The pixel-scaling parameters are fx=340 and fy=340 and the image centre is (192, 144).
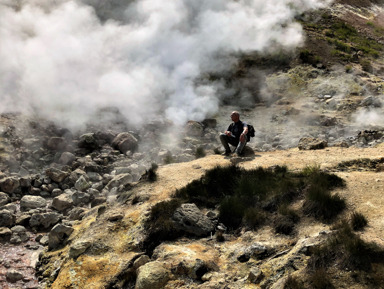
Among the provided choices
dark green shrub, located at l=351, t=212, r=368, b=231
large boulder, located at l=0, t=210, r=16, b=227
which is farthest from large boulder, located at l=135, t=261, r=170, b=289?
large boulder, located at l=0, t=210, r=16, b=227

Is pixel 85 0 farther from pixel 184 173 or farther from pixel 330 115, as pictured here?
pixel 184 173

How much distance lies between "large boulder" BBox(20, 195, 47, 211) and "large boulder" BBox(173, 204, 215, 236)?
3924 millimetres

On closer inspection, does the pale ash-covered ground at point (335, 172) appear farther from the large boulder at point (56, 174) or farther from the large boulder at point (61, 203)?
the large boulder at point (56, 174)

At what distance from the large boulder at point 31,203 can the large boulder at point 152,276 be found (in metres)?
4.35

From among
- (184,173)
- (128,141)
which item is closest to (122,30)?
(128,141)

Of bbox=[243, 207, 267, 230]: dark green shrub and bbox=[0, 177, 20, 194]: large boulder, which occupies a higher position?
bbox=[243, 207, 267, 230]: dark green shrub

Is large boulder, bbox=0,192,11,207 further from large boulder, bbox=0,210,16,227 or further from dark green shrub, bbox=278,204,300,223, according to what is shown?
dark green shrub, bbox=278,204,300,223

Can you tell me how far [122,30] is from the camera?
1658 cm

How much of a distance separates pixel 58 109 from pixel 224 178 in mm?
7643

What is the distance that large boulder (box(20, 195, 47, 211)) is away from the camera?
292 inches

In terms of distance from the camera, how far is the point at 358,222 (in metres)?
3.88

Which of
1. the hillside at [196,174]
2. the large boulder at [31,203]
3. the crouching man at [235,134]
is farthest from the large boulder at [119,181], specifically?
the crouching man at [235,134]

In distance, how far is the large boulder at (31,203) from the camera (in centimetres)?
742

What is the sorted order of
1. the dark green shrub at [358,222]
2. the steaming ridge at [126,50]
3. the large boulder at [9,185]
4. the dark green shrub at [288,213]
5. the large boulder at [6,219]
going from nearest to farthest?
the dark green shrub at [358,222] → the dark green shrub at [288,213] → the large boulder at [6,219] → the large boulder at [9,185] → the steaming ridge at [126,50]
